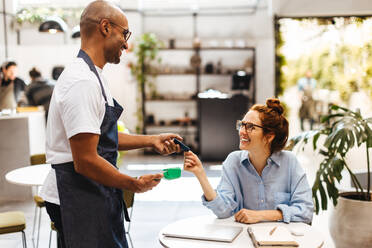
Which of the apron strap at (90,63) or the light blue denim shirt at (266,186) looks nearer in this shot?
the apron strap at (90,63)

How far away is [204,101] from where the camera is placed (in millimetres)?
8422

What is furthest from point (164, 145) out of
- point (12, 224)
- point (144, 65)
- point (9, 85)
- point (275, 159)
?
point (144, 65)

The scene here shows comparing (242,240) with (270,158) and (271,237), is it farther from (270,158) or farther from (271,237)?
(270,158)

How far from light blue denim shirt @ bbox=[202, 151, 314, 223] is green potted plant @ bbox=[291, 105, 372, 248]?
3.86ft

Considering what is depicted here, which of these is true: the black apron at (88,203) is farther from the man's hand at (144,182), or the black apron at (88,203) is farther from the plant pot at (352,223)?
the plant pot at (352,223)

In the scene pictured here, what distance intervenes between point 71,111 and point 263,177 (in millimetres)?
1169

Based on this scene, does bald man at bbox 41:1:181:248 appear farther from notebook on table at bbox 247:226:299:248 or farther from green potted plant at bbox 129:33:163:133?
green potted plant at bbox 129:33:163:133

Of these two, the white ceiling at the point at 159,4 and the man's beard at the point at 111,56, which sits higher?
A: the white ceiling at the point at 159,4

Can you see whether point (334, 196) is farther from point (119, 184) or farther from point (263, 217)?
point (119, 184)

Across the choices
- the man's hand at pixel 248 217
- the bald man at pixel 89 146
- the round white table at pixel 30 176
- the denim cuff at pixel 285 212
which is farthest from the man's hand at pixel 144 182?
the round white table at pixel 30 176

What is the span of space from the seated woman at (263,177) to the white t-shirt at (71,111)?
0.73 m

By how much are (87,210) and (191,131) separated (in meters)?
7.92

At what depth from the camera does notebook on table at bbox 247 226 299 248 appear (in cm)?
170

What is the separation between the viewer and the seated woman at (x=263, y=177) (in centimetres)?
212
